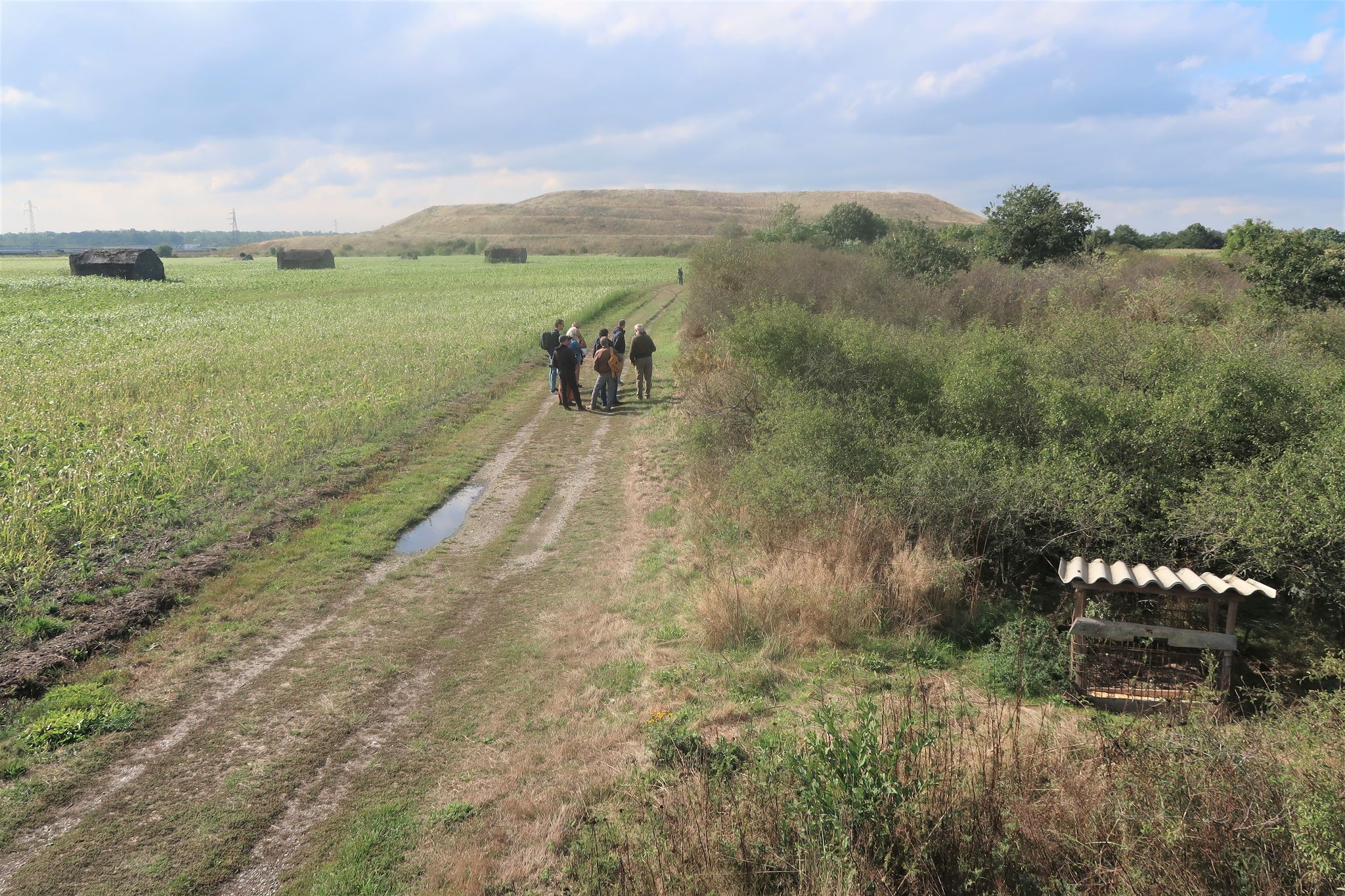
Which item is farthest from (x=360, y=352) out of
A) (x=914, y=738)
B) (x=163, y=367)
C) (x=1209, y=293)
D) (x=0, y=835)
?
(x=1209, y=293)

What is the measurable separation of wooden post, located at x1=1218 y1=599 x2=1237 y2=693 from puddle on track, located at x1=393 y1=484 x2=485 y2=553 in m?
8.84

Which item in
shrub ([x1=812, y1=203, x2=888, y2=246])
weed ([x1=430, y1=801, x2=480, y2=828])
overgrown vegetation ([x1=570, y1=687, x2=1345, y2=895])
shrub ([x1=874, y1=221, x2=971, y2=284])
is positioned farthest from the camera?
shrub ([x1=812, y1=203, x2=888, y2=246])

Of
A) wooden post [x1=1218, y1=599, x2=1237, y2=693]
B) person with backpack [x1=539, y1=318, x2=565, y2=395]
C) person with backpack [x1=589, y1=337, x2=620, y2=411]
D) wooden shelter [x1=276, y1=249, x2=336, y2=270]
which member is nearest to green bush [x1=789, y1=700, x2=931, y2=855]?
wooden post [x1=1218, y1=599, x2=1237, y2=693]

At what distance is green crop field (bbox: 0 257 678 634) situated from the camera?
9734mm

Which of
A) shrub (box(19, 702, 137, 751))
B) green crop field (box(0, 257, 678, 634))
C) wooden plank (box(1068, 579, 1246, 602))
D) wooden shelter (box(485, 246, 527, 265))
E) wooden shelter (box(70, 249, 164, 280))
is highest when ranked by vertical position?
wooden shelter (box(485, 246, 527, 265))

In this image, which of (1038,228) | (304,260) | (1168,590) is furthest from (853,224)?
(304,260)

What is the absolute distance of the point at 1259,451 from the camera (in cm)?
922

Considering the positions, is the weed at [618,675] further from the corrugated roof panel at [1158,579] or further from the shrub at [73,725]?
the corrugated roof panel at [1158,579]

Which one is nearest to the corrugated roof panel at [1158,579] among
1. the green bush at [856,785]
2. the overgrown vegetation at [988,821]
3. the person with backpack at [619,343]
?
the overgrown vegetation at [988,821]

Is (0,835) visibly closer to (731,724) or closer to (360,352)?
(731,724)

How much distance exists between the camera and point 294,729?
626cm

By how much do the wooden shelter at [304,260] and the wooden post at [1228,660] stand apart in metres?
85.6

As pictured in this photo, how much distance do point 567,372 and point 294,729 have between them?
12.1 m

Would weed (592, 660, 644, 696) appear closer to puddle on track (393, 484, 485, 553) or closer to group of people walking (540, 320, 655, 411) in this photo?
puddle on track (393, 484, 485, 553)
